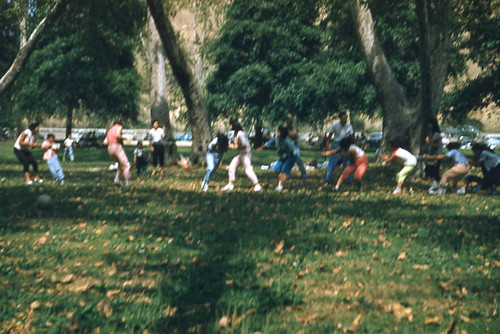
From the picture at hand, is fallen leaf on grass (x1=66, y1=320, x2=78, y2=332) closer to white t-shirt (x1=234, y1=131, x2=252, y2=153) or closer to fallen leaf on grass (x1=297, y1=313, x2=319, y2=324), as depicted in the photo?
fallen leaf on grass (x1=297, y1=313, x2=319, y2=324)

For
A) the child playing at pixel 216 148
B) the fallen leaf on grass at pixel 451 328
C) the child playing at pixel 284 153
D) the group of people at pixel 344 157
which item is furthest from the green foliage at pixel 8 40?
the fallen leaf on grass at pixel 451 328

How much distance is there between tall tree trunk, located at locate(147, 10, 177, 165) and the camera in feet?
81.5

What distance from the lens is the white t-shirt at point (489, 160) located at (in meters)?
15.6

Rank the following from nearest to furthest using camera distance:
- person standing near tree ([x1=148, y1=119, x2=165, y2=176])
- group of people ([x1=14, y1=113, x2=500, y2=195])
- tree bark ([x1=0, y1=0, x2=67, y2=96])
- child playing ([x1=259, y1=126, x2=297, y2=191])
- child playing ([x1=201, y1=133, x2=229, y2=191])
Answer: child playing ([x1=201, y1=133, x2=229, y2=191]) < group of people ([x1=14, y1=113, x2=500, y2=195]) < child playing ([x1=259, y1=126, x2=297, y2=191]) < person standing near tree ([x1=148, y1=119, x2=165, y2=176]) < tree bark ([x1=0, y1=0, x2=67, y2=96])

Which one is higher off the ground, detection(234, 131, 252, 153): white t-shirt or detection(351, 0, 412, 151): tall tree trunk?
detection(351, 0, 412, 151): tall tree trunk

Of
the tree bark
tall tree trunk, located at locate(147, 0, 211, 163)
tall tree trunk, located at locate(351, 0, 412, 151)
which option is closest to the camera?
tall tree trunk, located at locate(351, 0, 412, 151)

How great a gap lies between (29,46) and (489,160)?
622 inches

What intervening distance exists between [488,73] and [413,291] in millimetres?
31106

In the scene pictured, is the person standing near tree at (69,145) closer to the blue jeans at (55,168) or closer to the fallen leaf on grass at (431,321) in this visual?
the blue jeans at (55,168)

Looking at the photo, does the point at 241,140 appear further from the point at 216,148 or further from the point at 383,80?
the point at 383,80

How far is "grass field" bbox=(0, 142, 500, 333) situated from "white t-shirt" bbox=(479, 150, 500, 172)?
126 inches

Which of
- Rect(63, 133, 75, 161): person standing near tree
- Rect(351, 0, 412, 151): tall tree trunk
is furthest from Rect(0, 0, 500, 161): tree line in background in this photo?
Rect(351, 0, 412, 151): tall tree trunk

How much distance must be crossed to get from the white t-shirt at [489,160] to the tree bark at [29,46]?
14.2 metres

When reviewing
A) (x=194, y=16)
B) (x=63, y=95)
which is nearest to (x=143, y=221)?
(x=63, y=95)
